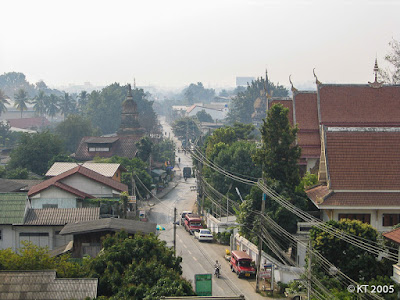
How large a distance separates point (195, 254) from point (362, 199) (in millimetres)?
12415

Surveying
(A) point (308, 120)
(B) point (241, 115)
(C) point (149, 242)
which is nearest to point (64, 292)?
(C) point (149, 242)

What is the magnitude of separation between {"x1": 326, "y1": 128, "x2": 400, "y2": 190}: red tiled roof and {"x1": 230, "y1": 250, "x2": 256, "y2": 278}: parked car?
6.75m

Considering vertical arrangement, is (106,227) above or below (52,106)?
below

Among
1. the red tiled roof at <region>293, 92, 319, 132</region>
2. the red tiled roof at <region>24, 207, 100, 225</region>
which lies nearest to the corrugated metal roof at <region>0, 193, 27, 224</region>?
the red tiled roof at <region>24, 207, 100, 225</region>

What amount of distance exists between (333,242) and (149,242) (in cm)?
929

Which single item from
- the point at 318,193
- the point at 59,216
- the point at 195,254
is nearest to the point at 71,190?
the point at 59,216

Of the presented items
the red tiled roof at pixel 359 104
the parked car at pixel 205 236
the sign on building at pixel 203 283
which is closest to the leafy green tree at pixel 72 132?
the parked car at pixel 205 236

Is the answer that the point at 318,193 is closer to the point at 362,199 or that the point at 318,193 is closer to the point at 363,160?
the point at 362,199

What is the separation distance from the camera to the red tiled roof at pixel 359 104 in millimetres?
48156

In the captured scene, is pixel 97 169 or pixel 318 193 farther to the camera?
pixel 97 169

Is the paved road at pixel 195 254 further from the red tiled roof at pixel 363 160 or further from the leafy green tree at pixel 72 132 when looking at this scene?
the leafy green tree at pixel 72 132

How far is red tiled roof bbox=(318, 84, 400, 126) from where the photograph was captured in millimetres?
48156

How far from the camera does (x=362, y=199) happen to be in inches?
1422

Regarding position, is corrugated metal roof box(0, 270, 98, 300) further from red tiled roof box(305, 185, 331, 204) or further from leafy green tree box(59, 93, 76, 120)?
leafy green tree box(59, 93, 76, 120)
